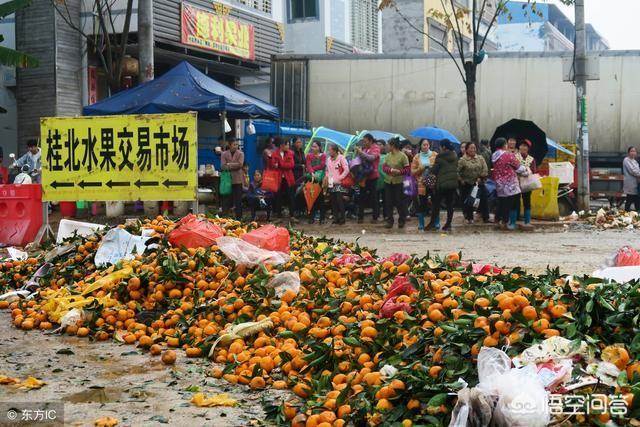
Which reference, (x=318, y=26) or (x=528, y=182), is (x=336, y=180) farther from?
(x=318, y=26)

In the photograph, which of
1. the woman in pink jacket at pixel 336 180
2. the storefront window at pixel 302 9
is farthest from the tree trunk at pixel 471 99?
the storefront window at pixel 302 9

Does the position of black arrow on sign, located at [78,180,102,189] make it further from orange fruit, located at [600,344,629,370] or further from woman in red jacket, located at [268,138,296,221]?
orange fruit, located at [600,344,629,370]

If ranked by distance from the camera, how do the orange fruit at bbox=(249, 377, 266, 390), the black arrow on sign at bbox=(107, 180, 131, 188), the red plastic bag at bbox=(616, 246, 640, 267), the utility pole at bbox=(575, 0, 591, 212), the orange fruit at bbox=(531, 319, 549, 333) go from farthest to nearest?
the utility pole at bbox=(575, 0, 591, 212), the black arrow on sign at bbox=(107, 180, 131, 188), the red plastic bag at bbox=(616, 246, 640, 267), the orange fruit at bbox=(249, 377, 266, 390), the orange fruit at bbox=(531, 319, 549, 333)

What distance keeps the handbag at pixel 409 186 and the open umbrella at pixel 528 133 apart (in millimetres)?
4240

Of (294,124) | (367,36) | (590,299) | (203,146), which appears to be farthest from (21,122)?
(590,299)

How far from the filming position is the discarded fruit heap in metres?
4.23

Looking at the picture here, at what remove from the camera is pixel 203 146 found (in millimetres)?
25797

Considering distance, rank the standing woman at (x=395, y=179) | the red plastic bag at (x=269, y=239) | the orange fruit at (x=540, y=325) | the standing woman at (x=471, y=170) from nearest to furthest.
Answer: the orange fruit at (x=540, y=325), the red plastic bag at (x=269, y=239), the standing woman at (x=395, y=179), the standing woman at (x=471, y=170)

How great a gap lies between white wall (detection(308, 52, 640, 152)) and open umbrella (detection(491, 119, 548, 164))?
5.16 m

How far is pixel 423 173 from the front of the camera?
1623 centimetres

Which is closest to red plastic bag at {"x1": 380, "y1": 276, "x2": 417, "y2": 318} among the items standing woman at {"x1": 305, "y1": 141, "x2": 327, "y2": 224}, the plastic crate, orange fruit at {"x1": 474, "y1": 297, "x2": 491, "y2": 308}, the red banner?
orange fruit at {"x1": 474, "y1": 297, "x2": 491, "y2": 308}

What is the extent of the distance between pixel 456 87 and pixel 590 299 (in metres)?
21.5

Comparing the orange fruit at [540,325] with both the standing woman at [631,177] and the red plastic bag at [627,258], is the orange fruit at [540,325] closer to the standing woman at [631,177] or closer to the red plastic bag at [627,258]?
the red plastic bag at [627,258]

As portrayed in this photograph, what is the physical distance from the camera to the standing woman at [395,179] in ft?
52.5
